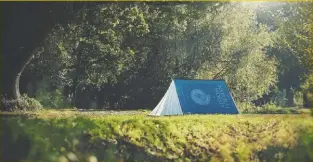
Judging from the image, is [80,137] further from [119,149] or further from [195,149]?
[195,149]

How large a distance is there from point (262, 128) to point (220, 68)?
2985 centimetres

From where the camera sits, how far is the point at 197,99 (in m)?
22.3

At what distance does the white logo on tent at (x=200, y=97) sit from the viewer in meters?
21.7

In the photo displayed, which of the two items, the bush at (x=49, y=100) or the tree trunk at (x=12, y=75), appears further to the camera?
the bush at (x=49, y=100)

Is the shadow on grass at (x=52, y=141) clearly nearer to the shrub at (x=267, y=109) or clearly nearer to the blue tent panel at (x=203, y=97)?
the blue tent panel at (x=203, y=97)

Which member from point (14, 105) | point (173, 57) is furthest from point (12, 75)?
point (173, 57)

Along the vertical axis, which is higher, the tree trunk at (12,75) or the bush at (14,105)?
the tree trunk at (12,75)

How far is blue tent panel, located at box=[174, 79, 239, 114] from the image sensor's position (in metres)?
21.5

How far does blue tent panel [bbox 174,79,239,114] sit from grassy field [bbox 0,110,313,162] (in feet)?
33.1

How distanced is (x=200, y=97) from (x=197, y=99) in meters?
0.17

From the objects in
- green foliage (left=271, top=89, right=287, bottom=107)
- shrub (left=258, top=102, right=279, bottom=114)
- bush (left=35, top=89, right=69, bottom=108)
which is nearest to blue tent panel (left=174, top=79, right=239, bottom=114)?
bush (left=35, top=89, right=69, bottom=108)

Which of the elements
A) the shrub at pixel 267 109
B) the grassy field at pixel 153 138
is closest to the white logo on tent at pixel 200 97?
the grassy field at pixel 153 138

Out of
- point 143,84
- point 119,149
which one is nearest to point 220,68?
point 143,84

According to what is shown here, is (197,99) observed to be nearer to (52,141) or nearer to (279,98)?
(52,141)
